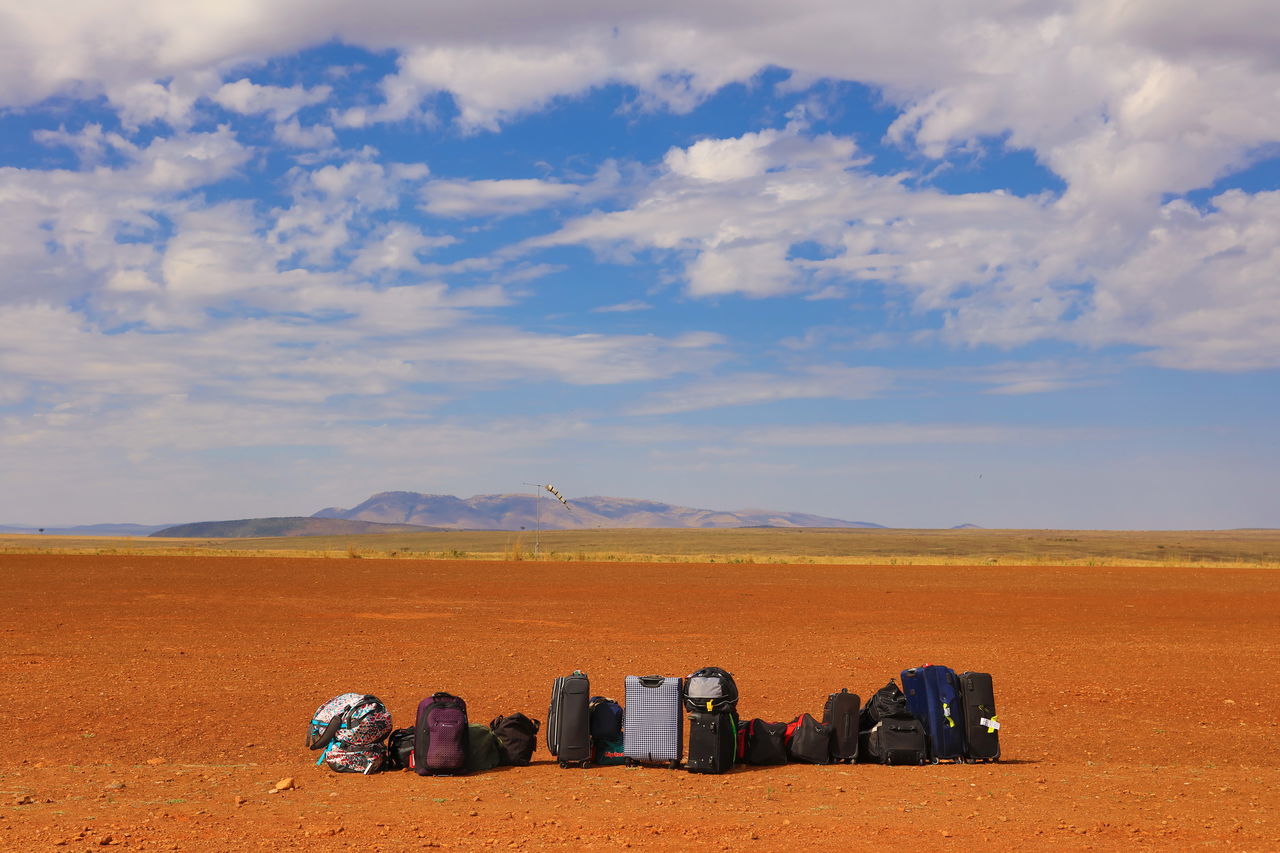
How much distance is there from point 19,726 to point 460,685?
16.3 feet

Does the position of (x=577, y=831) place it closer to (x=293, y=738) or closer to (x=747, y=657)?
(x=293, y=738)

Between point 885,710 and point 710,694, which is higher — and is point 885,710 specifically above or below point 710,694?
below

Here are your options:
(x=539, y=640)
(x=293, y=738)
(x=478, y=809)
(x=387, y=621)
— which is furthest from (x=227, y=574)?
(x=478, y=809)

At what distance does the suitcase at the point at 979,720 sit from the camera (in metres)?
10.0

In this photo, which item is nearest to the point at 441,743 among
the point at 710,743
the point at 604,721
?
the point at 604,721

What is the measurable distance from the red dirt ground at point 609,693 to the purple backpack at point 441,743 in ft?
0.90

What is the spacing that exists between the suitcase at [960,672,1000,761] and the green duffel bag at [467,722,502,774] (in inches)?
167

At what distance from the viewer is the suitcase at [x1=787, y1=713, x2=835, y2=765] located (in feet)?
32.5

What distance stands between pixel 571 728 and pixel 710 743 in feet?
4.02

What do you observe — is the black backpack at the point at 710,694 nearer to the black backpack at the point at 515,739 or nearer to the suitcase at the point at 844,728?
the suitcase at the point at 844,728

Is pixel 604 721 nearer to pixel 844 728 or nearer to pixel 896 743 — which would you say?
pixel 844 728

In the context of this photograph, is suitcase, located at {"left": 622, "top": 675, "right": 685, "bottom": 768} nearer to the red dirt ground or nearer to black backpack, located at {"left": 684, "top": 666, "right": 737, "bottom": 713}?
black backpack, located at {"left": 684, "top": 666, "right": 737, "bottom": 713}

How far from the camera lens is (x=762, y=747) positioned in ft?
32.5

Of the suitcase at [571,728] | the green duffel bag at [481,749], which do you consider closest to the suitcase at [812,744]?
the suitcase at [571,728]
